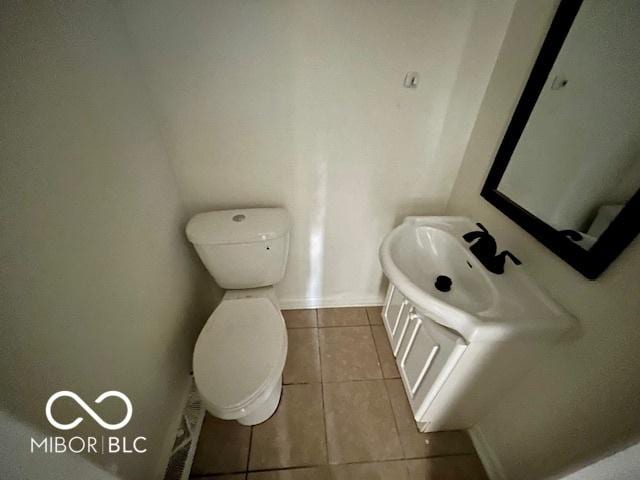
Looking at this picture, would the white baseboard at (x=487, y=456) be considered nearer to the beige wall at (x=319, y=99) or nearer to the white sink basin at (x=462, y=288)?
the white sink basin at (x=462, y=288)

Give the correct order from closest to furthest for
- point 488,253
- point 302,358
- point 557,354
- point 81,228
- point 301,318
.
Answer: point 81,228
point 557,354
point 488,253
point 302,358
point 301,318

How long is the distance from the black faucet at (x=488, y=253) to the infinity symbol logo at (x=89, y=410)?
4.20 ft

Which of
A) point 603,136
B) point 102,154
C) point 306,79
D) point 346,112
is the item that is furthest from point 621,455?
point 102,154

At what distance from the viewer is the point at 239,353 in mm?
938

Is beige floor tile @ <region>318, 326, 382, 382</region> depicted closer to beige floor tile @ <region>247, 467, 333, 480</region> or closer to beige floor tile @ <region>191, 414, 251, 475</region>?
beige floor tile @ <region>247, 467, 333, 480</region>

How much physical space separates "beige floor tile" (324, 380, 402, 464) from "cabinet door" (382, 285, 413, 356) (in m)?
0.25

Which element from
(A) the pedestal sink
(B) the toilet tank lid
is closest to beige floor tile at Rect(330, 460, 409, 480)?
(A) the pedestal sink

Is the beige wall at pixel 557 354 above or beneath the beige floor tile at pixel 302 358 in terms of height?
above

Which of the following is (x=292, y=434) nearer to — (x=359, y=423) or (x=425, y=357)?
(x=359, y=423)

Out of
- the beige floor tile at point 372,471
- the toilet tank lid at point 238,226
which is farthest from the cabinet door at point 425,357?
the toilet tank lid at point 238,226

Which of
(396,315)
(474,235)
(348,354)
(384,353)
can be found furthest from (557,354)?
(348,354)

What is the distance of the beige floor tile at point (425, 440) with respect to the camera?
105 centimetres

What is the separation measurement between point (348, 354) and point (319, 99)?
1.32 m

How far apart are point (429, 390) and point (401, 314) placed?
0.33 m
